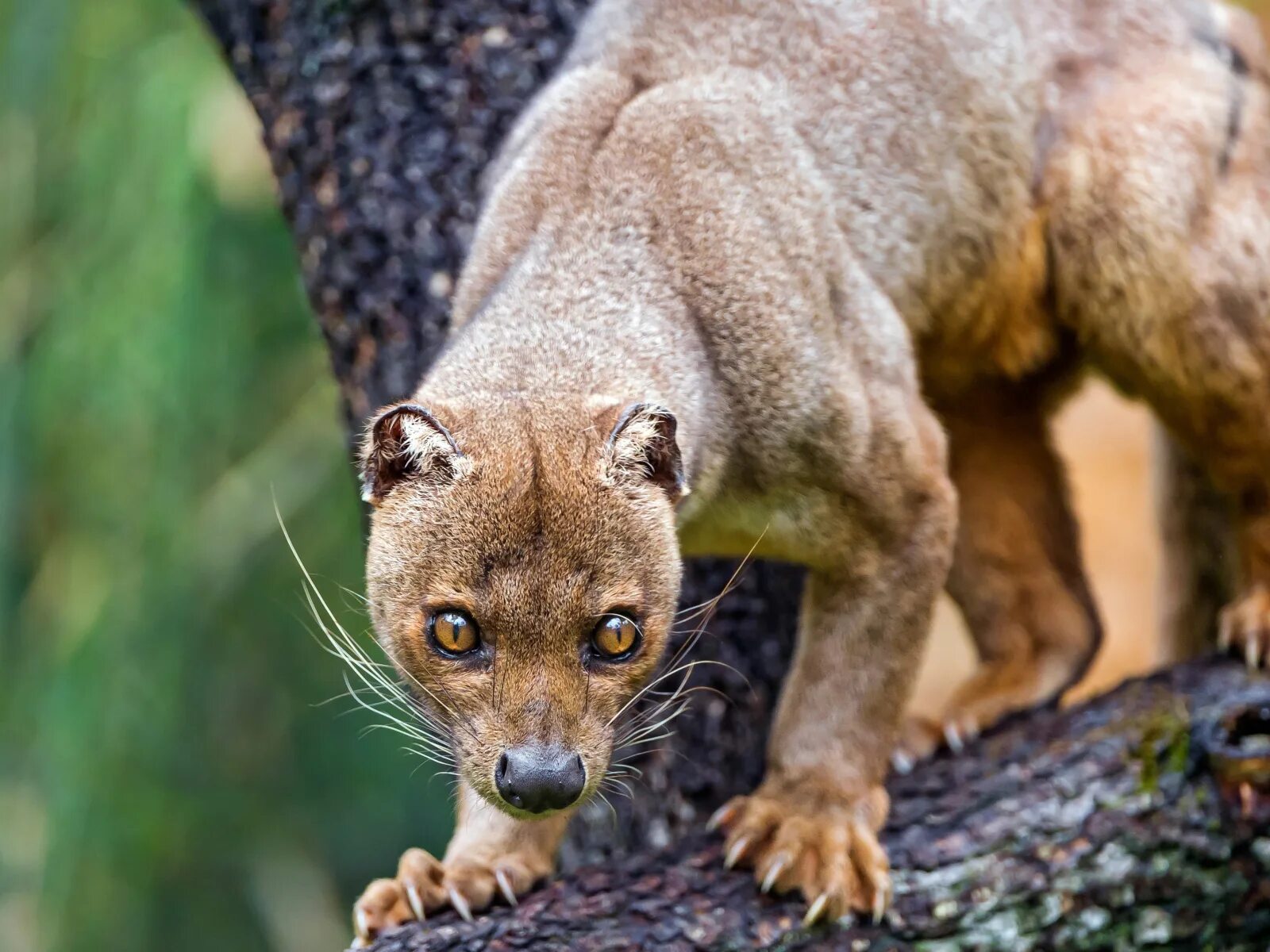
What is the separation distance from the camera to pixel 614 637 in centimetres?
365

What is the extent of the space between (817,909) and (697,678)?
126 centimetres

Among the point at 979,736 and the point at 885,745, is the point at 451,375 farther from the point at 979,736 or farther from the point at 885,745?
the point at 979,736

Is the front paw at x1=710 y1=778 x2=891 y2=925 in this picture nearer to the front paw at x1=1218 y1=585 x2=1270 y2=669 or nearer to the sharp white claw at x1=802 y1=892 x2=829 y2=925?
the sharp white claw at x1=802 y1=892 x2=829 y2=925

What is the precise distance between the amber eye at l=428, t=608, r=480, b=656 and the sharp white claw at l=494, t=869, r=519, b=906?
0.87m

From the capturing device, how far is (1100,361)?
5301 millimetres

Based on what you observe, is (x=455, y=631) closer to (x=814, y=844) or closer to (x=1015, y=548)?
(x=814, y=844)

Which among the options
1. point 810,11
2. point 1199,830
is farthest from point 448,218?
point 1199,830

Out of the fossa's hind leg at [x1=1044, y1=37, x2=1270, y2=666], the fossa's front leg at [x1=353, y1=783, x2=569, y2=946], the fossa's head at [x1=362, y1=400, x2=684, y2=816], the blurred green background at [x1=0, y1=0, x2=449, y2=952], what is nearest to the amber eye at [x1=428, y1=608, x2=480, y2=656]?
the fossa's head at [x1=362, y1=400, x2=684, y2=816]

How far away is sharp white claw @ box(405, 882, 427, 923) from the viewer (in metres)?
4.11

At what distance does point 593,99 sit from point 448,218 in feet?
2.55

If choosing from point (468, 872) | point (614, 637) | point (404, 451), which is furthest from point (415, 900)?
point (404, 451)

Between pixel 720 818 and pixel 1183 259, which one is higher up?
pixel 1183 259

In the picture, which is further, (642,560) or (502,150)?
(502,150)

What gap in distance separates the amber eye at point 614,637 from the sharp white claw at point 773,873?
2.72 feet
